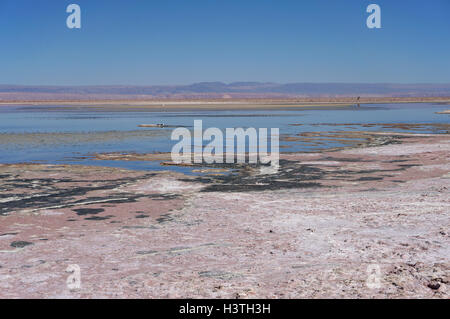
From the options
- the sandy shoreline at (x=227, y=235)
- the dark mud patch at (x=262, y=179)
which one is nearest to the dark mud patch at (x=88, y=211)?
the sandy shoreline at (x=227, y=235)

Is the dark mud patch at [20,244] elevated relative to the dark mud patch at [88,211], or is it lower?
lower

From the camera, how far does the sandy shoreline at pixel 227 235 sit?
5945mm

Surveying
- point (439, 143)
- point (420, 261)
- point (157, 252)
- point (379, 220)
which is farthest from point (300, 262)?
point (439, 143)

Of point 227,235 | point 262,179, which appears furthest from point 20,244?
point 262,179

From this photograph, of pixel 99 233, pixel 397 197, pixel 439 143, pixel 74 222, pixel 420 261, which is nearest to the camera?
pixel 420 261

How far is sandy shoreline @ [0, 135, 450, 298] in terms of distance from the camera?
234 inches

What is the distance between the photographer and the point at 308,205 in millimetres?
10367

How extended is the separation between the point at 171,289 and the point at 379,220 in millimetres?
4522

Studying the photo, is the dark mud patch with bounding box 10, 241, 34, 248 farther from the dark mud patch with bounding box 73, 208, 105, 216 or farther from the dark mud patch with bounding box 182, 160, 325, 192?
the dark mud patch with bounding box 182, 160, 325, 192

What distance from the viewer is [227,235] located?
324 inches

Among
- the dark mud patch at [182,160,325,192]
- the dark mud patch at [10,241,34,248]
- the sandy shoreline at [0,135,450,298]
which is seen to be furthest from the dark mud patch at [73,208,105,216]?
the dark mud patch at [182,160,325,192]

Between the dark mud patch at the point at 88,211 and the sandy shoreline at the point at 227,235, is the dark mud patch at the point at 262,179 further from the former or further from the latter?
the dark mud patch at the point at 88,211

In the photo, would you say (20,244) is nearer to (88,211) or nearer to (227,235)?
(88,211)
